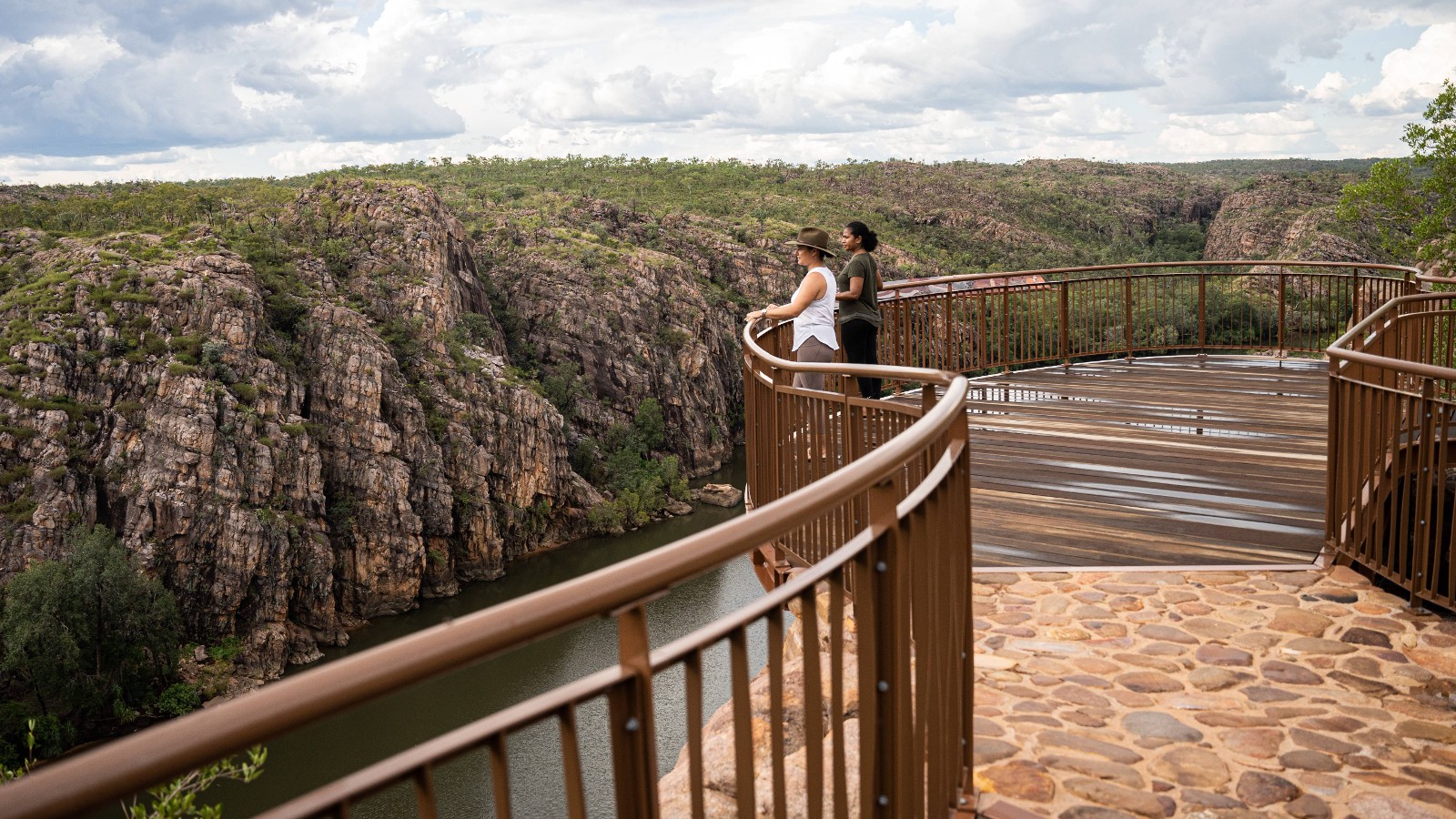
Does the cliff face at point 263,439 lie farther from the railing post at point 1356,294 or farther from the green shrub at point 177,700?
the railing post at point 1356,294

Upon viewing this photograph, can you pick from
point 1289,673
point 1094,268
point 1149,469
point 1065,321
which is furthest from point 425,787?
point 1094,268

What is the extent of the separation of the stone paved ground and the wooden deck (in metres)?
0.41

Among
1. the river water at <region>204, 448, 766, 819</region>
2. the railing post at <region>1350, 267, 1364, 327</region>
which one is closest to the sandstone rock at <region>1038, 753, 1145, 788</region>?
the railing post at <region>1350, 267, 1364, 327</region>

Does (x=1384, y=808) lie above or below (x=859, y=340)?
below

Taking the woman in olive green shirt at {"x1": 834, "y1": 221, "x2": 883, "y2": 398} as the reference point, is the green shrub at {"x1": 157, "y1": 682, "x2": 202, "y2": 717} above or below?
below

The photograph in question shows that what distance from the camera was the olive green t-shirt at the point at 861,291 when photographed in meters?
7.58

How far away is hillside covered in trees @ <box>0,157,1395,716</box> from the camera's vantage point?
47.1 meters

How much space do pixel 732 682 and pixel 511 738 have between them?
82.9 ft

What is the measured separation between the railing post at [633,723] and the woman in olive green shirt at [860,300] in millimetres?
6149

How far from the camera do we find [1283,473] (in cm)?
703

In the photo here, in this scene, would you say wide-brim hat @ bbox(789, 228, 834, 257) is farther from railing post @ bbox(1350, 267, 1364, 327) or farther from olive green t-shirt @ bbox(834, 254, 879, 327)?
railing post @ bbox(1350, 267, 1364, 327)

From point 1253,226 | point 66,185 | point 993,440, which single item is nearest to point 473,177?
point 66,185

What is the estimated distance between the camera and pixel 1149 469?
7328mm

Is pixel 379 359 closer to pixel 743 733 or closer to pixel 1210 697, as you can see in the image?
pixel 1210 697
